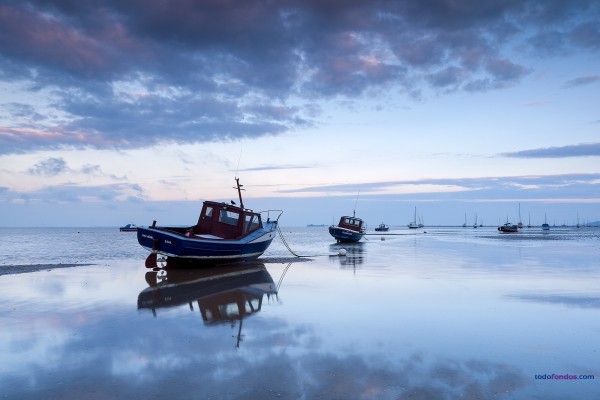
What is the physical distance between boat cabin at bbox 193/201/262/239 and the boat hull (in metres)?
1.20

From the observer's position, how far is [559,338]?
372 inches

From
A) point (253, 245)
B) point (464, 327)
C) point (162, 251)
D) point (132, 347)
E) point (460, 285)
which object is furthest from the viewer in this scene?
point (253, 245)

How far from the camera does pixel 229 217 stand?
2769cm

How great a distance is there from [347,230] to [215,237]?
3165cm

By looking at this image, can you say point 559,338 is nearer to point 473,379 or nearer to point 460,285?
point 473,379

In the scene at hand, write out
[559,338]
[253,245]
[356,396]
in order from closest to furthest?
[356,396], [559,338], [253,245]

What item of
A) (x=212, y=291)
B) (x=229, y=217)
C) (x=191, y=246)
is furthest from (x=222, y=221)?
(x=212, y=291)

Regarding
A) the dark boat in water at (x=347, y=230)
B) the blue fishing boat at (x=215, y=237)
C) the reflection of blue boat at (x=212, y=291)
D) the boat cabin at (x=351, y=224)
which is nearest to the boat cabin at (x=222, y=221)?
the blue fishing boat at (x=215, y=237)

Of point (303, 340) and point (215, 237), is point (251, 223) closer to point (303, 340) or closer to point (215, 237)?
point (215, 237)

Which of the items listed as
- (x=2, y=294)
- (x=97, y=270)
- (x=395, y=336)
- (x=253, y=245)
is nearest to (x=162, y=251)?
(x=97, y=270)

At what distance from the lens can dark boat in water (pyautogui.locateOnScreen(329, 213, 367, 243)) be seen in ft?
183

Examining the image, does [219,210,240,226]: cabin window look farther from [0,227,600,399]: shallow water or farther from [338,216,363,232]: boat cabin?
[338,216,363,232]: boat cabin

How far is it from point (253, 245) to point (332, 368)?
20319 millimetres

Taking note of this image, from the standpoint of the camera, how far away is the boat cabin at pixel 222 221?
27234 millimetres
